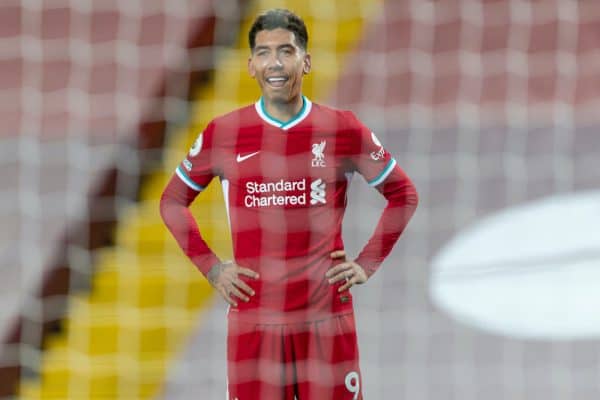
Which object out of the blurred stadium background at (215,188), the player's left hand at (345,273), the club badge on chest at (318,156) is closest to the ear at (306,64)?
the club badge on chest at (318,156)

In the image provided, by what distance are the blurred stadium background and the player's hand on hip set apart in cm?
46

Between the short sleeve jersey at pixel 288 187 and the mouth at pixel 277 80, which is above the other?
the mouth at pixel 277 80

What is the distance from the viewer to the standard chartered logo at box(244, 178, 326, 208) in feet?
5.14

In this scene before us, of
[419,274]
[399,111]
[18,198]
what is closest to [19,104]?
[18,198]

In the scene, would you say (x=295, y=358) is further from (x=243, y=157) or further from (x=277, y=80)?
(x=277, y=80)

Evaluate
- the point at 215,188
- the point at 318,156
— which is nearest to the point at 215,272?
the point at 318,156

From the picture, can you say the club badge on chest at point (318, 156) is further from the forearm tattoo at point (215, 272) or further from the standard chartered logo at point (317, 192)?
the forearm tattoo at point (215, 272)

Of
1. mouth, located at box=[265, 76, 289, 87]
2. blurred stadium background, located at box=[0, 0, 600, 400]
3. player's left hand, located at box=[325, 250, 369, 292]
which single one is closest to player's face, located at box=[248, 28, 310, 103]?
mouth, located at box=[265, 76, 289, 87]

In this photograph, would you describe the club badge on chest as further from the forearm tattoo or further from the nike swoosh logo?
the forearm tattoo

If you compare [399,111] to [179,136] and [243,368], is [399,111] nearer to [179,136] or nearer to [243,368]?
[179,136]

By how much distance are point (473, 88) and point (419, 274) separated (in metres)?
1.45

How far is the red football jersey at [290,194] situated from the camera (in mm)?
1572

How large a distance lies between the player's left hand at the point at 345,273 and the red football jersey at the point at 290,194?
0.01 metres

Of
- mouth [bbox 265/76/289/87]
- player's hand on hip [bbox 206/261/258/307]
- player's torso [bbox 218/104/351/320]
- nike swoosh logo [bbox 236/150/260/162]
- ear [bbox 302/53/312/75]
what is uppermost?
ear [bbox 302/53/312/75]
